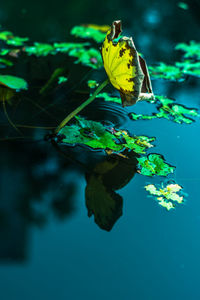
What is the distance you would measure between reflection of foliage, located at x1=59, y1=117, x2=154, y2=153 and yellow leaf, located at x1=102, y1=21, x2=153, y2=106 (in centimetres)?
22

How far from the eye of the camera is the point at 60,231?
1217 millimetres

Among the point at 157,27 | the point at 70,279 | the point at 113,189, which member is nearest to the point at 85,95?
the point at 113,189

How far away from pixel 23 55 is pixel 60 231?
5.23 ft

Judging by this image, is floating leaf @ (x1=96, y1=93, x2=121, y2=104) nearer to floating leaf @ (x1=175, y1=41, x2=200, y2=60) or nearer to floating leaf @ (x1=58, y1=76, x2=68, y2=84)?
floating leaf @ (x1=58, y1=76, x2=68, y2=84)

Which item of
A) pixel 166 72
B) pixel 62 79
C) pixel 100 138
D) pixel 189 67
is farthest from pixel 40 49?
pixel 100 138

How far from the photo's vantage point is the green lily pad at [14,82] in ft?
6.42

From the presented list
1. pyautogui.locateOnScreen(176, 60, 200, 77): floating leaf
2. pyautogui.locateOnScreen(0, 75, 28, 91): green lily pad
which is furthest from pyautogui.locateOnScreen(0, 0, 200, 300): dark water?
pyautogui.locateOnScreen(176, 60, 200, 77): floating leaf

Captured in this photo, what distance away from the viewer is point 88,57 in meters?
2.54

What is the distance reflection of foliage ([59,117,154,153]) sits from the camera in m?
1.58

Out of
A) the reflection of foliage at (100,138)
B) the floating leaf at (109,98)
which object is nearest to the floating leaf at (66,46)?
the floating leaf at (109,98)

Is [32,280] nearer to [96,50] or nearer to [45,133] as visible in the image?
[45,133]

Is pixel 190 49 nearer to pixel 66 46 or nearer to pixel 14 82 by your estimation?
pixel 66 46

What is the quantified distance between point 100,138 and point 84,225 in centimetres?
49

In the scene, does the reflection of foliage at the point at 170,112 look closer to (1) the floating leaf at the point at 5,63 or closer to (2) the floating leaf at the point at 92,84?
(2) the floating leaf at the point at 92,84
